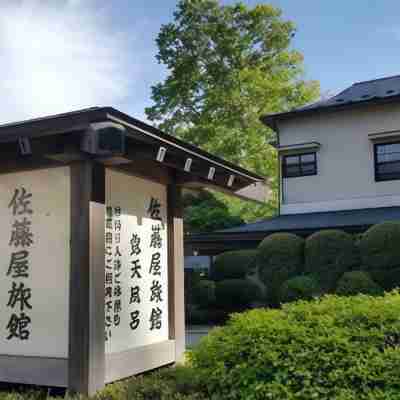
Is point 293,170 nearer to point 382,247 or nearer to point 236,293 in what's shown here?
point 236,293

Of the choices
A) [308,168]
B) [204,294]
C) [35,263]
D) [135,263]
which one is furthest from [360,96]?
[35,263]

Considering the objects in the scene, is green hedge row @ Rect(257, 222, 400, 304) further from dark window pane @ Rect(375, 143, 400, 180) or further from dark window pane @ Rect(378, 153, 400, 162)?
dark window pane @ Rect(378, 153, 400, 162)

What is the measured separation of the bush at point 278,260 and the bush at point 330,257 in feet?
1.35

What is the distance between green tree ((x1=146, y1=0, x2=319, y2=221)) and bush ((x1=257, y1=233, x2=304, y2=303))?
10.7 metres

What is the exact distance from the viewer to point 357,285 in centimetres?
1339

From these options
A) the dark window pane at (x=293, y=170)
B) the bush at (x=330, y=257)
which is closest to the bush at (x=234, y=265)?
the bush at (x=330, y=257)

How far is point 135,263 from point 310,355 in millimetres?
2584

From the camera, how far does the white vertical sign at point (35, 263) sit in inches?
222

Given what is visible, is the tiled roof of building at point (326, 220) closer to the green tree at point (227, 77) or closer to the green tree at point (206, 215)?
the green tree at point (206, 215)

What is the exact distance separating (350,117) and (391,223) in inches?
257

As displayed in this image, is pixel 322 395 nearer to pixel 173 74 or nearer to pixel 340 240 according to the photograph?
pixel 340 240

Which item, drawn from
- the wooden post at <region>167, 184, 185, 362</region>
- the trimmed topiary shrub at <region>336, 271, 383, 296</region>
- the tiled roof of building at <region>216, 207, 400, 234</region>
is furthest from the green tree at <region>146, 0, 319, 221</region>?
the wooden post at <region>167, 184, 185, 362</region>

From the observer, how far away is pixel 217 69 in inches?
1074

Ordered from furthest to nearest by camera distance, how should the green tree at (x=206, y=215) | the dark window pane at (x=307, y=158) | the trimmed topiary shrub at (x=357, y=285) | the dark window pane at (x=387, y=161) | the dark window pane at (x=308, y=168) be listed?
the green tree at (x=206, y=215)
the dark window pane at (x=307, y=158)
the dark window pane at (x=308, y=168)
the dark window pane at (x=387, y=161)
the trimmed topiary shrub at (x=357, y=285)
